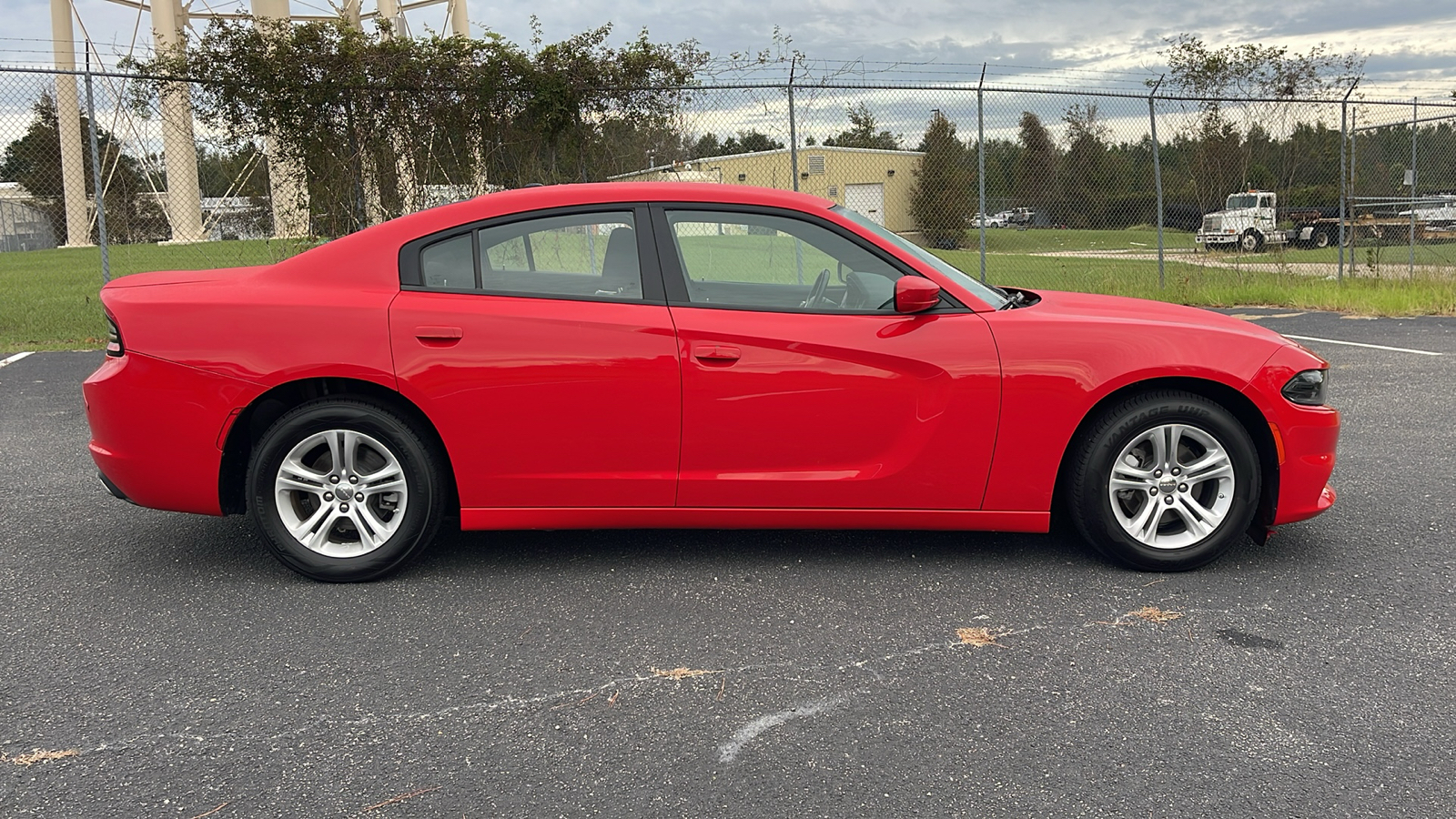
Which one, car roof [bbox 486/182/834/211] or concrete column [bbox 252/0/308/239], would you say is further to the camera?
concrete column [bbox 252/0/308/239]

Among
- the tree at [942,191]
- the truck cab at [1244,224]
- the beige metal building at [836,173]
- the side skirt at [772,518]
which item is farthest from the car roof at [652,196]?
the truck cab at [1244,224]

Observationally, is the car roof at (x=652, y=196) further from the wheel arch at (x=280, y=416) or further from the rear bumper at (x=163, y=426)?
the rear bumper at (x=163, y=426)

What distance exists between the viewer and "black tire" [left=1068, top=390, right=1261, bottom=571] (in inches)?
159

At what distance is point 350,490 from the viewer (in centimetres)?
406

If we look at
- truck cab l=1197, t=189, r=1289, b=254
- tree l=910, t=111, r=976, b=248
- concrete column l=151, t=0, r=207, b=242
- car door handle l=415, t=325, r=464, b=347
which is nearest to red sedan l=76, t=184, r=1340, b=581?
car door handle l=415, t=325, r=464, b=347

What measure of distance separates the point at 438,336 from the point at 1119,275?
1394cm

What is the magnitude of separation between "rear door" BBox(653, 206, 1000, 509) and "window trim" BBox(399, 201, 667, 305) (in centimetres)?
6

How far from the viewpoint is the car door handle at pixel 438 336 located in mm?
3986

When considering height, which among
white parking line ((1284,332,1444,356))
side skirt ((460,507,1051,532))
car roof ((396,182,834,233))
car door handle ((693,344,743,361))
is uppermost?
car roof ((396,182,834,233))

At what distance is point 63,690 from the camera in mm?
3188

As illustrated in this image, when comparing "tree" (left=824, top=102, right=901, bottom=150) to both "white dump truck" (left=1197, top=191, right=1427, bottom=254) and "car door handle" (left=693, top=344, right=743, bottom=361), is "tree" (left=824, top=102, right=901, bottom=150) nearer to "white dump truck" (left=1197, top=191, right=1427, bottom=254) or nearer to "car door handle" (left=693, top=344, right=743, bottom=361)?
"white dump truck" (left=1197, top=191, right=1427, bottom=254)

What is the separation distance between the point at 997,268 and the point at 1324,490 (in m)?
18.2

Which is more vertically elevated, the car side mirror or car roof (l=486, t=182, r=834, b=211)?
car roof (l=486, t=182, r=834, b=211)

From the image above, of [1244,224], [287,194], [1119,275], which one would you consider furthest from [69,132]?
[1244,224]
